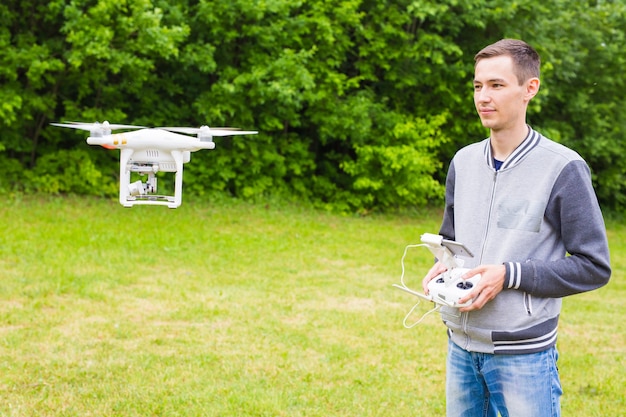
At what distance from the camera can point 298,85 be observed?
1191 centimetres

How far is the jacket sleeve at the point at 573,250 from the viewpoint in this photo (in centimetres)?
231

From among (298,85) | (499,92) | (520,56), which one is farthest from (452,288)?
(298,85)

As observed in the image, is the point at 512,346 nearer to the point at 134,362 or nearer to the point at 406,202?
the point at 134,362

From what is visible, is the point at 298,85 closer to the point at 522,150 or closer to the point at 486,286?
the point at 522,150

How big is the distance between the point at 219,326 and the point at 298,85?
246 inches

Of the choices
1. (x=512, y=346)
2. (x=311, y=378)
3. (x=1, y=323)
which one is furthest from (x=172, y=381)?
(x=512, y=346)

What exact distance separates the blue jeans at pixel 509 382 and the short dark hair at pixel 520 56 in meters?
0.91

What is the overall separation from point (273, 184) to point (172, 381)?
9.05 meters

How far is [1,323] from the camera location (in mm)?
6180

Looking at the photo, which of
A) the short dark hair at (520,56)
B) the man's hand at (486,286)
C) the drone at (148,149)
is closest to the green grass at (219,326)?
the man's hand at (486,286)

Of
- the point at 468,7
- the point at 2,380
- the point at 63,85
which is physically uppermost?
the point at 468,7

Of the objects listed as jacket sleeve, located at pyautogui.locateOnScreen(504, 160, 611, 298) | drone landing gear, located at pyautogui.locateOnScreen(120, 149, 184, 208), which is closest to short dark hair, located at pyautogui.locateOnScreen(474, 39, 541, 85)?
jacket sleeve, located at pyautogui.locateOnScreen(504, 160, 611, 298)

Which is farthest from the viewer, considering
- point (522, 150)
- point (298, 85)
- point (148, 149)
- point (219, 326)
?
point (298, 85)

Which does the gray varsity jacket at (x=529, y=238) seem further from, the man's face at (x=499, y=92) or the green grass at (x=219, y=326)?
the green grass at (x=219, y=326)
